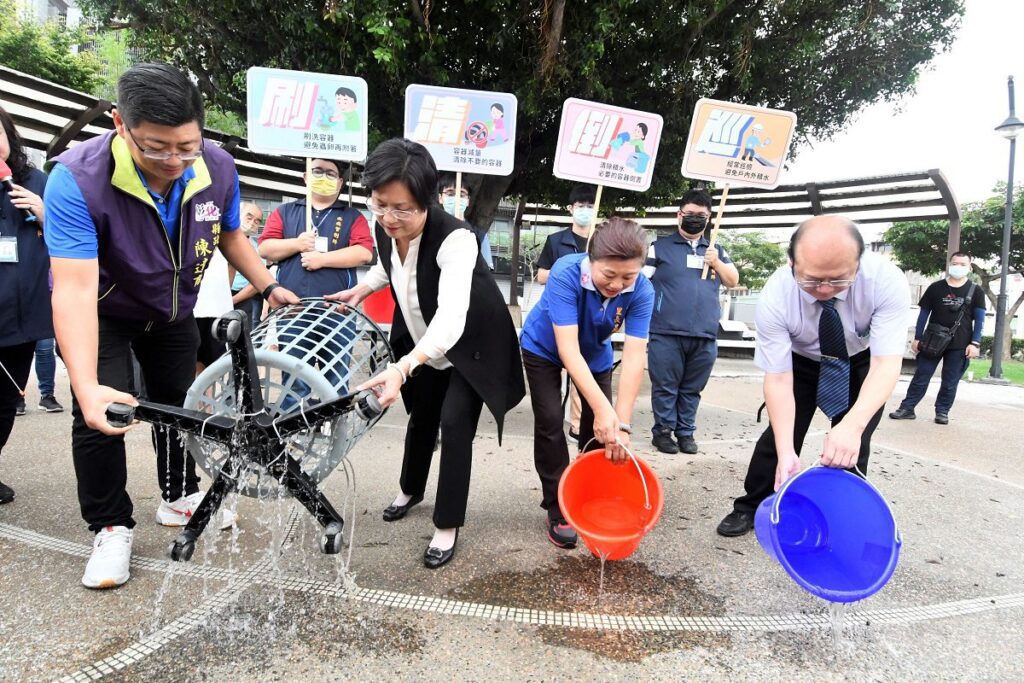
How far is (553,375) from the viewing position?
2605 millimetres

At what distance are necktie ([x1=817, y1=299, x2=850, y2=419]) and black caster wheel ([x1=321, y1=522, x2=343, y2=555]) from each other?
5.92 feet

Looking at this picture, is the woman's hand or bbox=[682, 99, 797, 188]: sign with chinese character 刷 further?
bbox=[682, 99, 797, 188]: sign with chinese character 刷

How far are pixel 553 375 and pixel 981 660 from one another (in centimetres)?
168

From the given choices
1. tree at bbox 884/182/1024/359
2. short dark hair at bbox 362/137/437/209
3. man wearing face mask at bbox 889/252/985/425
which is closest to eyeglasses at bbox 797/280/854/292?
short dark hair at bbox 362/137/437/209

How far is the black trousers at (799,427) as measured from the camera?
2439 millimetres

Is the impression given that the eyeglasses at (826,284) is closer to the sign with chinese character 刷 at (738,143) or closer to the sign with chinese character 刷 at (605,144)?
the sign with chinese character 刷 at (605,144)

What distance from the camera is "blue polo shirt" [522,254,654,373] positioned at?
2361mm

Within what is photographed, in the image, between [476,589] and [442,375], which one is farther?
[442,375]

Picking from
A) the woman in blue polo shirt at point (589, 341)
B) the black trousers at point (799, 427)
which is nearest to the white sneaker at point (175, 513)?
the woman in blue polo shirt at point (589, 341)

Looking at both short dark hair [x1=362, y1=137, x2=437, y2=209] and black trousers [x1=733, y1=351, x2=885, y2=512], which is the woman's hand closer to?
short dark hair [x1=362, y1=137, x2=437, y2=209]

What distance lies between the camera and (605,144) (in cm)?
439

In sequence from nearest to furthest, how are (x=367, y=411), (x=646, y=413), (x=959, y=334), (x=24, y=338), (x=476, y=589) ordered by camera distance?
(x=367, y=411), (x=476, y=589), (x=24, y=338), (x=646, y=413), (x=959, y=334)

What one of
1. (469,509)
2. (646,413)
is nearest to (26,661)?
(469,509)

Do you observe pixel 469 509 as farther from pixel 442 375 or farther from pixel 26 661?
pixel 26 661
